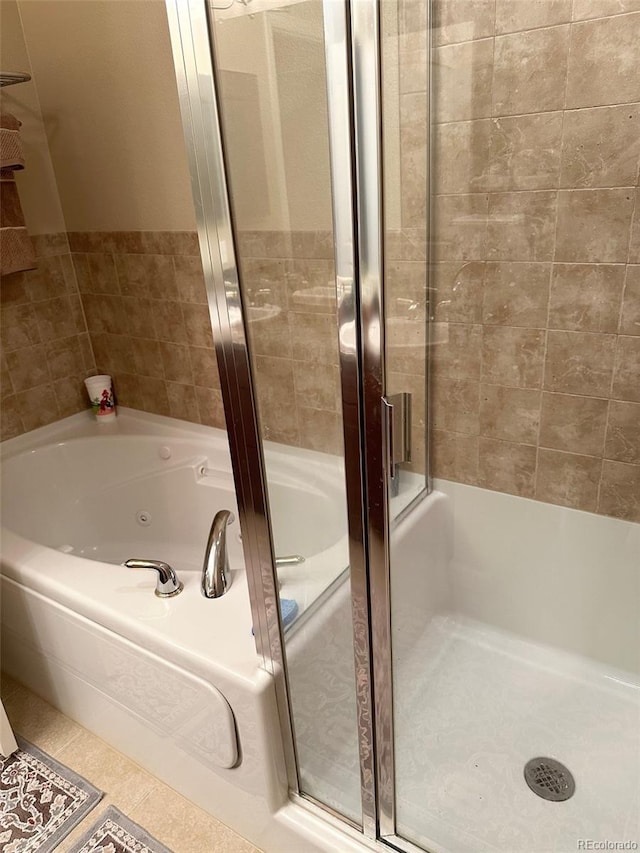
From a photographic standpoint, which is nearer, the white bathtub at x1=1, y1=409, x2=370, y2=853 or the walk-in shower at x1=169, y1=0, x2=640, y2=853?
the walk-in shower at x1=169, y1=0, x2=640, y2=853

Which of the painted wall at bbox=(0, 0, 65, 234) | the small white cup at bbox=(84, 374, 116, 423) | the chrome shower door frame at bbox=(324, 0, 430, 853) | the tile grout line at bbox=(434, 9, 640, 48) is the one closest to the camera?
the chrome shower door frame at bbox=(324, 0, 430, 853)

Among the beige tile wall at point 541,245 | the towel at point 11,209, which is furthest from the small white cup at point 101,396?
the beige tile wall at point 541,245

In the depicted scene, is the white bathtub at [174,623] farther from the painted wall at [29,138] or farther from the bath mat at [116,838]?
the painted wall at [29,138]

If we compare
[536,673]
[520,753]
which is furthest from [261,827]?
[536,673]

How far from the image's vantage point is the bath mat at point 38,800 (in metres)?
1.43

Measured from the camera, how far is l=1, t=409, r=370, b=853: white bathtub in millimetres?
1186

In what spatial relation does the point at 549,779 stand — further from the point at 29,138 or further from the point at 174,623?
the point at 29,138

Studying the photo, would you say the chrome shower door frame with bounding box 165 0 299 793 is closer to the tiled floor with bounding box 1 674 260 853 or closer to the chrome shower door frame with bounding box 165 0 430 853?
the chrome shower door frame with bounding box 165 0 430 853

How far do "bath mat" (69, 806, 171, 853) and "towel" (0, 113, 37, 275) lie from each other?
5.28 feet

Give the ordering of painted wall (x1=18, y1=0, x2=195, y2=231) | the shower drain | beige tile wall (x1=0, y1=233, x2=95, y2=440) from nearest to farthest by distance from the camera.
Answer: the shower drain, painted wall (x1=18, y1=0, x2=195, y2=231), beige tile wall (x1=0, y1=233, x2=95, y2=440)

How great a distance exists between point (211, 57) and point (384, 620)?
3.04 feet

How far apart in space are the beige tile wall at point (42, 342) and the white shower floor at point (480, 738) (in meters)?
1.54

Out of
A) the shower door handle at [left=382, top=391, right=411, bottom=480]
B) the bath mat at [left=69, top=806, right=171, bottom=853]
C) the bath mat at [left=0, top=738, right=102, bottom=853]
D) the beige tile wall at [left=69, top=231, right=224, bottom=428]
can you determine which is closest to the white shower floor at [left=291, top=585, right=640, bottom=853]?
the shower door handle at [left=382, top=391, right=411, bottom=480]

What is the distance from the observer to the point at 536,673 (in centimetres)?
169
